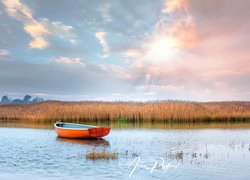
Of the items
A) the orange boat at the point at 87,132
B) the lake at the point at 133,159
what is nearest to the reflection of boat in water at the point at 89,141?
the lake at the point at 133,159

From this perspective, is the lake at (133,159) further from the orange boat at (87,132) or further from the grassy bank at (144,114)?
the grassy bank at (144,114)

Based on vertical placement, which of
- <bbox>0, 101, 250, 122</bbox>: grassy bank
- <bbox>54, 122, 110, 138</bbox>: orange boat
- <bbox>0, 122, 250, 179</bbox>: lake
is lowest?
<bbox>0, 122, 250, 179</bbox>: lake

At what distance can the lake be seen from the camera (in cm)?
1560

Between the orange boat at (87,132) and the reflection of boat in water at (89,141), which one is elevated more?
the orange boat at (87,132)

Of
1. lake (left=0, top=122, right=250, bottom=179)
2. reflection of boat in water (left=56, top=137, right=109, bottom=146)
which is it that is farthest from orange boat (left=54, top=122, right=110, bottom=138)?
lake (left=0, top=122, right=250, bottom=179)

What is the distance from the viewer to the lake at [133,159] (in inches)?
614

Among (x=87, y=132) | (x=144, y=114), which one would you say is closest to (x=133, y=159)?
(x=87, y=132)

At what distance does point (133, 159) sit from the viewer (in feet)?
62.4

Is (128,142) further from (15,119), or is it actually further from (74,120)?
(15,119)

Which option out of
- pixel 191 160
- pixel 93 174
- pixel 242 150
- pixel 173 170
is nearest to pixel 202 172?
pixel 173 170

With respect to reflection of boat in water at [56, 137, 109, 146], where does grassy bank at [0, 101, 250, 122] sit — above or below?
above

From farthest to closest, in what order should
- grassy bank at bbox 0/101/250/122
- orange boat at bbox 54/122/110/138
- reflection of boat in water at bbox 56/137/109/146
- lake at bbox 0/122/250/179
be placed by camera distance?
grassy bank at bbox 0/101/250/122
orange boat at bbox 54/122/110/138
reflection of boat in water at bbox 56/137/109/146
lake at bbox 0/122/250/179

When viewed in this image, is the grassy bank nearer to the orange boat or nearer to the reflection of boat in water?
the orange boat

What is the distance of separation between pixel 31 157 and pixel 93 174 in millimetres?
6082
